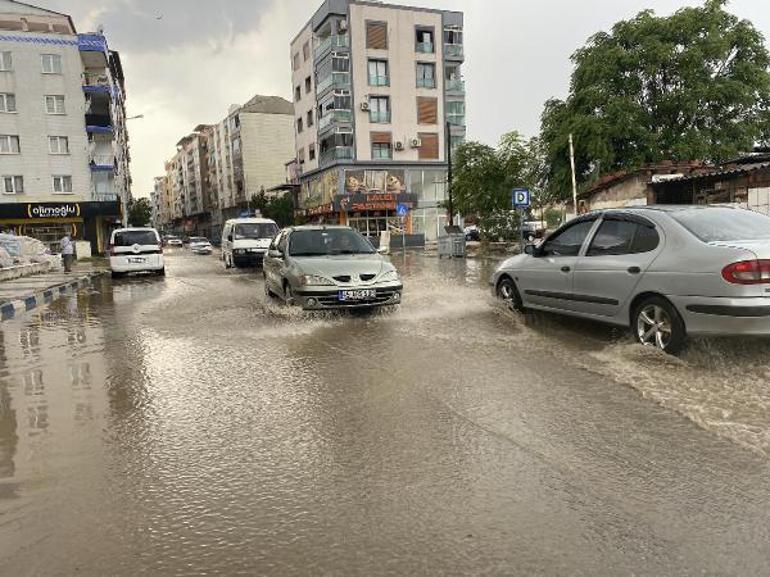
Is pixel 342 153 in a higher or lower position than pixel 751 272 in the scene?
higher

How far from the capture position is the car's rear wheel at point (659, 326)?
6.21 m

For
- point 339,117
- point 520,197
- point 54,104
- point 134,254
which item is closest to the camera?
point 520,197

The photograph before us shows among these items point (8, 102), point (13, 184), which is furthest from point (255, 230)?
point (8, 102)

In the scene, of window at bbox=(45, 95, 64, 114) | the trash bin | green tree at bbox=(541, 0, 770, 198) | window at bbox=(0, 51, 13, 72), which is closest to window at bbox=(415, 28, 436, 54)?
green tree at bbox=(541, 0, 770, 198)

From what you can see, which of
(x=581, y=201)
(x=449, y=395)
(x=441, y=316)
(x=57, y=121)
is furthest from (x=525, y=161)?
(x=57, y=121)

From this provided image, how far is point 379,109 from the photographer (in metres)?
49.6

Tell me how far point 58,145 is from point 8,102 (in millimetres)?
4142

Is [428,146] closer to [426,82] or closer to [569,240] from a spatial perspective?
[426,82]

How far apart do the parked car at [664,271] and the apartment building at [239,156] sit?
232ft

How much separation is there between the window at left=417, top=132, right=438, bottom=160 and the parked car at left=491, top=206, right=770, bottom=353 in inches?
1709

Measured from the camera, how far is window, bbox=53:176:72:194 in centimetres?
4506

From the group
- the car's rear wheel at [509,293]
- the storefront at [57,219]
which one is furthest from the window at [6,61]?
the car's rear wheel at [509,293]

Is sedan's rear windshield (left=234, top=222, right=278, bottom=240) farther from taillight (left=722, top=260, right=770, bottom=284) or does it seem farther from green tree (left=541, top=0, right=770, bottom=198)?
taillight (left=722, top=260, right=770, bottom=284)

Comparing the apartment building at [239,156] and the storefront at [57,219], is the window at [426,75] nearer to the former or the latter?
the storefront at [57,219]
